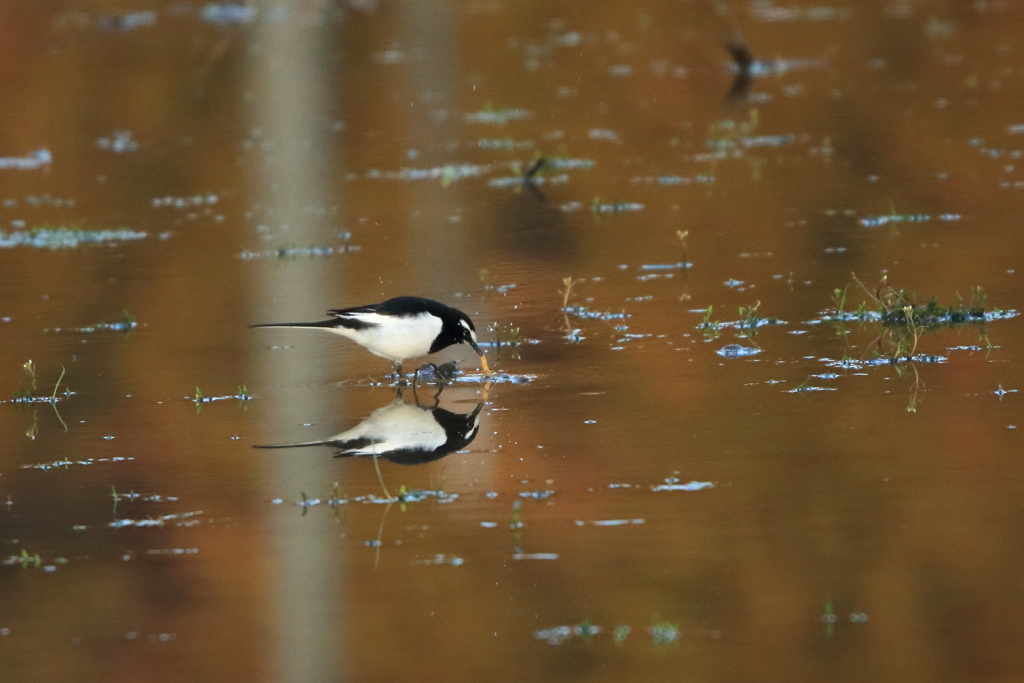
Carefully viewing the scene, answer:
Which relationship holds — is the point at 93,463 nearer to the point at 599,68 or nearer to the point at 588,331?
the point at 588,331

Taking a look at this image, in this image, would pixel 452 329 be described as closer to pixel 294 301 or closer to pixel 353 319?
pixel 353 319

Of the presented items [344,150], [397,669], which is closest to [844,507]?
[397,669]

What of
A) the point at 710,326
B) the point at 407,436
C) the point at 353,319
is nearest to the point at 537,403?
the point at 407,436

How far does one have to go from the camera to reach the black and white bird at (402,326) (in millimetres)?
7867

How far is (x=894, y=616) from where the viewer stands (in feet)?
16.6

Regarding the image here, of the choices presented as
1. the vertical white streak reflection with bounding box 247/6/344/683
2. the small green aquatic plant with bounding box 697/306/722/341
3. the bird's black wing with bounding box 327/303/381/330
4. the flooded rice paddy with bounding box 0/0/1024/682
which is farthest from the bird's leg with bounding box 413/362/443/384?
the small green aquatic plant with bounding box 697/306/722/341

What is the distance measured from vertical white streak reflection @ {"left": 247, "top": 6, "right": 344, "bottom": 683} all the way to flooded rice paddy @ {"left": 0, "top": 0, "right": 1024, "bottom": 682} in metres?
0.02

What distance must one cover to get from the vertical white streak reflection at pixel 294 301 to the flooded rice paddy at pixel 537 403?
0.08 ft

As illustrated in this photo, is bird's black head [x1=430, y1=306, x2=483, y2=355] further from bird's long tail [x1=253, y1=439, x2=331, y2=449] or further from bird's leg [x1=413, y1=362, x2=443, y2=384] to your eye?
bird's long tail [x1=253, y1=439, x2=331, y2=449]

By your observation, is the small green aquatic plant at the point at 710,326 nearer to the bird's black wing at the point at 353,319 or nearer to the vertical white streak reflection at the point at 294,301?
the bird's black wing at the point at 353,319

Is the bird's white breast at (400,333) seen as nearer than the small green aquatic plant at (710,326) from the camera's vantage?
Yes

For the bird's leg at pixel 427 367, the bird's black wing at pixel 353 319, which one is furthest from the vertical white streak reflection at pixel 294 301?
the bird's leg at pixel 427 367

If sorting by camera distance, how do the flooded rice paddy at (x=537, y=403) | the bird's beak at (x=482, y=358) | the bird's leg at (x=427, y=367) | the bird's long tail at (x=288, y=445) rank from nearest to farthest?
the flooded rice paddy at (x=537, y=403) → the bird's long tail at (x=288, y=445) → the bird's beak at (x=482, y=358) → the bird's leg at (x=427, y=367)

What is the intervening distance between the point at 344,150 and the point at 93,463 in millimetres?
9938
